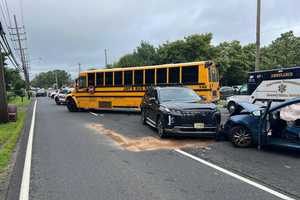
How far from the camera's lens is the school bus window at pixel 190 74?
756 inches

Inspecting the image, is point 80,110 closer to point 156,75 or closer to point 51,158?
point 156,75

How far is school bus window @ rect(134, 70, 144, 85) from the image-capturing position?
21.0 m

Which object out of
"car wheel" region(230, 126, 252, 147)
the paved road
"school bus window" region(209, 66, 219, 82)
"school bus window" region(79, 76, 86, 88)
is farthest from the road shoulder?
"school bus window" region(79, 76, 86, 88)

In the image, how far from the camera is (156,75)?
20469 millimetres

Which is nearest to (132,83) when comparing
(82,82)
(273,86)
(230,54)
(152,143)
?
(82,82)

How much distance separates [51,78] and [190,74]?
160 meters

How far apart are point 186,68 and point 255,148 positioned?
10.3 m

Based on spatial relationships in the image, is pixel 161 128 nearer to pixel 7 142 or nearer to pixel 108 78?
pixel 7 142

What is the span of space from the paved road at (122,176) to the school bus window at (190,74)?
31.7 feet

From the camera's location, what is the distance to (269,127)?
9172 millimetres

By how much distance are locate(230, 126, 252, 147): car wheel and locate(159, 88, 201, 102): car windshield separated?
112 inches

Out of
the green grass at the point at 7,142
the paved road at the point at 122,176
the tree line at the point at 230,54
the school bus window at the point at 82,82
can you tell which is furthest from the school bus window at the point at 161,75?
the tree line at the point at 230,54

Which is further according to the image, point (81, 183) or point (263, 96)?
point (263, 96)

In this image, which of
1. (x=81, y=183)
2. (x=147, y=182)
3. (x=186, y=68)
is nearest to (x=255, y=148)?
(x=147, y=182)
